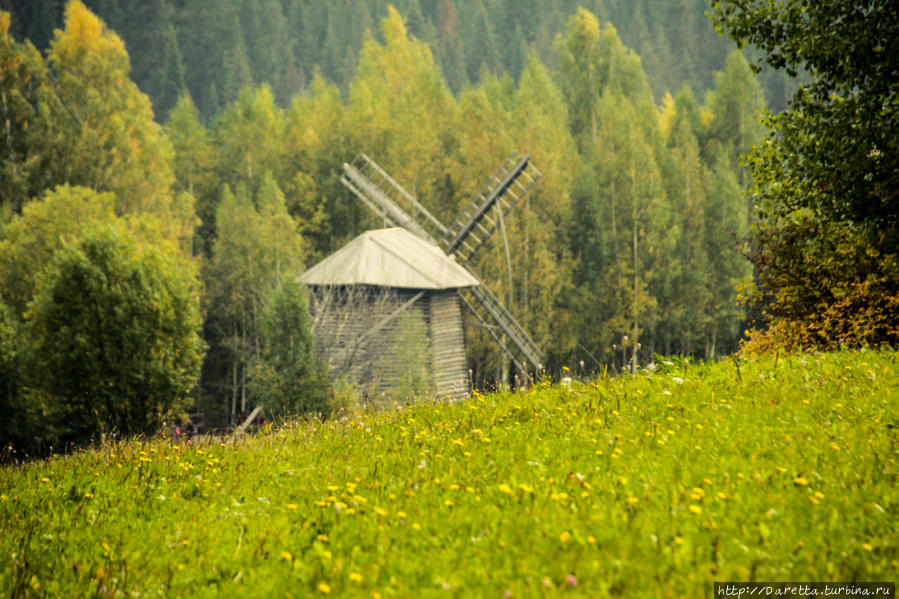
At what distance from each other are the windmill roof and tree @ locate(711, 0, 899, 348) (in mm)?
15205

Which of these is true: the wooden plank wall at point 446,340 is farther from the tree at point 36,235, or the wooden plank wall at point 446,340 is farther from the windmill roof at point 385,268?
the tree at point 36,235

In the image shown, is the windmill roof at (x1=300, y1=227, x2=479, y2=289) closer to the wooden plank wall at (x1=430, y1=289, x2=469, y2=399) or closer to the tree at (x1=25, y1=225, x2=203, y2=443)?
the wooden plank wall at (x1=430, y1=289, x2=469, y2=399)

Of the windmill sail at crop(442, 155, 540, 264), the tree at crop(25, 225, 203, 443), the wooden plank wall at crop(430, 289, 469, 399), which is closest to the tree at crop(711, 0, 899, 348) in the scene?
the wooden plank wall at crop(430, 289, 469, 399)

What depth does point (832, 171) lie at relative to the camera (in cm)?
1160

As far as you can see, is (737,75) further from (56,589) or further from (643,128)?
(56,589)

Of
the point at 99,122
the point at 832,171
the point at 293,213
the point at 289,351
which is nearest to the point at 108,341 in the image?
the point at 289,351

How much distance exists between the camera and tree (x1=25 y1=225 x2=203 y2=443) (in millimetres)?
22000

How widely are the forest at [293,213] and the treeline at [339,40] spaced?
23042 mm

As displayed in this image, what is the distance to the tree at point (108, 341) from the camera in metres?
22.0

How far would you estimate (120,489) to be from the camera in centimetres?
725

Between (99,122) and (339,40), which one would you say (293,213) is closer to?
(99,122)

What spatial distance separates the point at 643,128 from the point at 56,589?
48937mm

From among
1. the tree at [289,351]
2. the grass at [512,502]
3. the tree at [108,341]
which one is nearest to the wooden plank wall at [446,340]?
the tree at [289,351]

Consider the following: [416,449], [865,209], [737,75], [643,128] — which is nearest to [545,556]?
[416,449]
